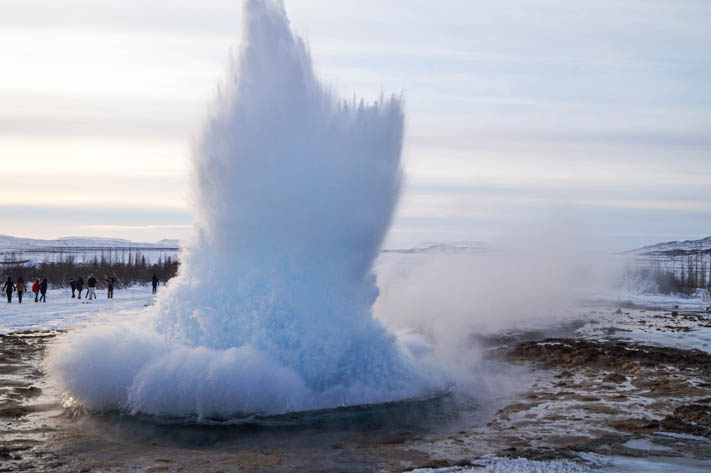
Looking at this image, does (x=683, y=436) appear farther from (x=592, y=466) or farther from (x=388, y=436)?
(x=388, y=436)

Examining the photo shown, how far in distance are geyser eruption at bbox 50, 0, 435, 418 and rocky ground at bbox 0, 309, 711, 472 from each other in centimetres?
124

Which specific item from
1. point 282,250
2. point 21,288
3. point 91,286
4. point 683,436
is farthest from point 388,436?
point 91,286

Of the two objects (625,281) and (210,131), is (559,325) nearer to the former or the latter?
(210,131)

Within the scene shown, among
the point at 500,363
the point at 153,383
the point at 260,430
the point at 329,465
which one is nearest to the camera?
the point at 329,465

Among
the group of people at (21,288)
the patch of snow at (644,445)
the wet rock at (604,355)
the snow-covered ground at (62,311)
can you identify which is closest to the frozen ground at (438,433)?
the patch of snow at (644,445)

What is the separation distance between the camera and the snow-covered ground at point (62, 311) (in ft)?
73.6

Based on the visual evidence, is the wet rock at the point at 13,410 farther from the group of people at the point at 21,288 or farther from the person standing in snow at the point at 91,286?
the person standing in snow at the point at 91,286

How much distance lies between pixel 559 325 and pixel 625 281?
131ft

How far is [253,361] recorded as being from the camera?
10.8 m

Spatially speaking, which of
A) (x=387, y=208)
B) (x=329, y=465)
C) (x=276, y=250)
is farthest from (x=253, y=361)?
(x=387, y=208)

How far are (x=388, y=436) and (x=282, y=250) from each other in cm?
439

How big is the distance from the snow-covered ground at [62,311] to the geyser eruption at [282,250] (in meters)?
8.79

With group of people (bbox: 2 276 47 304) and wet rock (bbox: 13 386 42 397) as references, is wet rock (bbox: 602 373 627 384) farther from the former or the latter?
group of people (bbox: 2 276 47 304)

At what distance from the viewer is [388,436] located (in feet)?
31.3
